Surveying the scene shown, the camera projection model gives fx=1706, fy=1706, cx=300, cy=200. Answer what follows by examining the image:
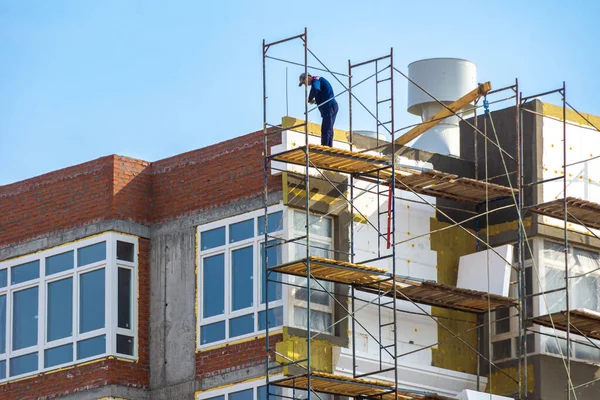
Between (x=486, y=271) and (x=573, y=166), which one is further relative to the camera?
(x=573, y=166)

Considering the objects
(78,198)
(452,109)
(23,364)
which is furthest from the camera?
(452,109)

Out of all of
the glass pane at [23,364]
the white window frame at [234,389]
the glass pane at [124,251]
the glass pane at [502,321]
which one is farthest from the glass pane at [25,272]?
the glass pane at [502,321]

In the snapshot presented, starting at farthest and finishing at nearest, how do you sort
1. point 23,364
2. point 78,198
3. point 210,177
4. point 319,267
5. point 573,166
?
point 573,166
point 78,198
point 23,364
point 210,177
point 319,267

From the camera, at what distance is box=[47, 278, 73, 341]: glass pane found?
32375mm

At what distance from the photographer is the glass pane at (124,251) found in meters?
32.2

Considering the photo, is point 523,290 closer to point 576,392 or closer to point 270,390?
point 576,392

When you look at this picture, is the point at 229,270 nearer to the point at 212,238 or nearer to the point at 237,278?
the point at 237,278

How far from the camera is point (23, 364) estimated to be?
32781 millimetres

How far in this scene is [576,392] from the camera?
31781mm

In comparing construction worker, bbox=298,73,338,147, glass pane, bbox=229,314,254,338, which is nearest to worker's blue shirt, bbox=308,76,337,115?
construction worker, bbox=298,73,338,147

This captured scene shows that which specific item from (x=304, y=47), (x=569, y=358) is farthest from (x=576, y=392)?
(x=304, y=47)

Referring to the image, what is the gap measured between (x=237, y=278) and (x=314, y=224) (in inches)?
68.3

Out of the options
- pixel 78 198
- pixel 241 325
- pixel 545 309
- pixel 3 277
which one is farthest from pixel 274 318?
pixel 3 277

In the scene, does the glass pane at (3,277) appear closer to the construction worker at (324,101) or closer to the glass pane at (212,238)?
the glass pane at (212,238)
